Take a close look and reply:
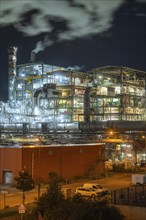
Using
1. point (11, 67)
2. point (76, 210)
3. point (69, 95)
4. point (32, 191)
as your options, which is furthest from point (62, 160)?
point (11, 67)

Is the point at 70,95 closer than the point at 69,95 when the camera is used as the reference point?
Yes

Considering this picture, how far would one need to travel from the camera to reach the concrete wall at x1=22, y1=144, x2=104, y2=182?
41.9 m

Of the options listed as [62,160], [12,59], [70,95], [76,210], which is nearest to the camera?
[76,210]

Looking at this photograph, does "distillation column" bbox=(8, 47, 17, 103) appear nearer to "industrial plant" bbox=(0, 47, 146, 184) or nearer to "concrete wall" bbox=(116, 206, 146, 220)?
"industrial plant" bbox=(0, 47, 146, 184)

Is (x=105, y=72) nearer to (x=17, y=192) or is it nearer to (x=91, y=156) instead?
(x=91, y=156)

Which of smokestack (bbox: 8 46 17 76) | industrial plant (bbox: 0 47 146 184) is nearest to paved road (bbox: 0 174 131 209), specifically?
industrial plant (bbox: 0 47 146 184)

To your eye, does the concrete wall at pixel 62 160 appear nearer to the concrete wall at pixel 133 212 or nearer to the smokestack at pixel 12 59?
the concrete wall at pixel 133 212

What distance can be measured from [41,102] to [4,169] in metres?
47.9

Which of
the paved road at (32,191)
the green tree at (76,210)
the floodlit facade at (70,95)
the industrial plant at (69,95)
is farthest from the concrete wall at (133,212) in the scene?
the floodlit facade at (70,95)

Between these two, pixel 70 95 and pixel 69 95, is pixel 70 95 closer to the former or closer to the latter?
pixel 70 95

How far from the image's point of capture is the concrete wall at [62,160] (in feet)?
138

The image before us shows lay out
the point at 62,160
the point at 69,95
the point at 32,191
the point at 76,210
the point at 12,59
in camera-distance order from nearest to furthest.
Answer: the point at 76,210
the point at 32,191
the point at 62,160
the point at 69,95
the point at 12,59

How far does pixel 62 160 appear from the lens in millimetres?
45375

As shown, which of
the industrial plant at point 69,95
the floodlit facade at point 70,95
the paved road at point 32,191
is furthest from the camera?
the floodlit facade at point 70,95
